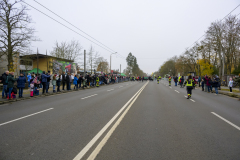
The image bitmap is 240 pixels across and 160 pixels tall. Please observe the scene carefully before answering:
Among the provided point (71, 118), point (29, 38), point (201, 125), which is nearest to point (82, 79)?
point (29, 38)

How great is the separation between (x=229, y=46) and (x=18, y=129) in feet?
135

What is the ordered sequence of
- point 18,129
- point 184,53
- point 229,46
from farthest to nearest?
point 184,53
point 229,46
point 18,129

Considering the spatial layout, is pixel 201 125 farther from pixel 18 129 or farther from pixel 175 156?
pixel 18 129

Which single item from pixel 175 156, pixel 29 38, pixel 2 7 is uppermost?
pixel 2 7

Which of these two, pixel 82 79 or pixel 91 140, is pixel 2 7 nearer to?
pixel 82 79

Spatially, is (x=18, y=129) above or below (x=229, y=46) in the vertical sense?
below

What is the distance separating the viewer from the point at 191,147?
151 inches

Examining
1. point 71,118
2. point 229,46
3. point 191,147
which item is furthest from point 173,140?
point 229,46

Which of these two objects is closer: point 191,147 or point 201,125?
point 191,147

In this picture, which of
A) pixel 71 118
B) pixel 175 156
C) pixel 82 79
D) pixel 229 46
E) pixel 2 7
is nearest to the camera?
pixel 175 156

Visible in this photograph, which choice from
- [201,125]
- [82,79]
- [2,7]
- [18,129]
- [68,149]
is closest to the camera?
[68,149]

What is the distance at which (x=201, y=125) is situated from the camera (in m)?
Answer: 5.59

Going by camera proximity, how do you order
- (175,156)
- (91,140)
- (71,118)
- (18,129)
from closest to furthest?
(175,156)
(91,140)
(18,129)
(71,118)

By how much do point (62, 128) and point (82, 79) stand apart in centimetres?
1827
